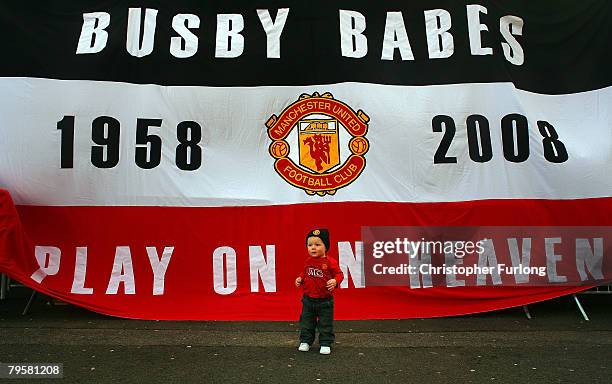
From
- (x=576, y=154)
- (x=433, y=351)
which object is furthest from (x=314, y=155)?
(x=576, y=154)

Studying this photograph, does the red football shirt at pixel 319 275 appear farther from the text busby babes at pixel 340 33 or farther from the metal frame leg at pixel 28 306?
the metal frame leg at pixel 28 306

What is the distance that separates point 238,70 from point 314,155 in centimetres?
116

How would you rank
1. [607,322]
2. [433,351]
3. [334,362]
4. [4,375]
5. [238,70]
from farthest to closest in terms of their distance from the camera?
[238,70] → [607,322] → [433,351] → [334,362] → [4,375]

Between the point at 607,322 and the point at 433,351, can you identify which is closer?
the point at 433,351

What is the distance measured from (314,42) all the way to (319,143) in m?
1.06

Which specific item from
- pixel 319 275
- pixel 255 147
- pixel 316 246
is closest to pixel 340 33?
pixel 255 147

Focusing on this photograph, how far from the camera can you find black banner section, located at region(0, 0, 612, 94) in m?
5.65

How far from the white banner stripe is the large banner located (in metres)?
0.02

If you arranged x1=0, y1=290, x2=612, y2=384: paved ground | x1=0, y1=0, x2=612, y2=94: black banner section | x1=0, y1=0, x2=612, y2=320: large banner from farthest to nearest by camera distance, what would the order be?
x1=0, y1=0, x2=612, y2=94: black banner section
x1=0, y1=0, x2=612, y2=320: large banner
x1=0, y1=290, x2=612, y2=384: paved ground

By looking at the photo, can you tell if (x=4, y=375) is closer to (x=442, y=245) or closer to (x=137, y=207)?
(x=137, y=207)

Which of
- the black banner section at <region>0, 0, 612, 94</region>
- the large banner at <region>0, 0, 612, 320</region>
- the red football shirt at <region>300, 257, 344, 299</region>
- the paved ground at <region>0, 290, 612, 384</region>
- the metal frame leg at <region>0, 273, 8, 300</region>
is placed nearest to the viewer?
the paved ground at <region>0, 290, 612, 384</region>

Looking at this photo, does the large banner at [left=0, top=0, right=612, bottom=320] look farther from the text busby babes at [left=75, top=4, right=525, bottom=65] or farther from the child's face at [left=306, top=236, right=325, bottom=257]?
the child's face at [left=306, top=236, right=325, bottom=257]

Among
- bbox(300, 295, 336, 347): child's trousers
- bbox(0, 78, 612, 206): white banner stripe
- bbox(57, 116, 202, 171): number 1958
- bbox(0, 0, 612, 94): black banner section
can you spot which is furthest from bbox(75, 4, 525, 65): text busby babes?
Result: bbox(300, 295, 336, 347): child's trousers

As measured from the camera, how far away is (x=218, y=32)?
5.79 m
